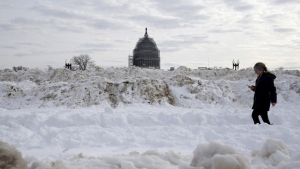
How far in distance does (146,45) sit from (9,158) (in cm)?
7987

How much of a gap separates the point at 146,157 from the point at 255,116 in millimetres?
3819

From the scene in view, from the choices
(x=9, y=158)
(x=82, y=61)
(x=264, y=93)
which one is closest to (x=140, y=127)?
(x=264, y=93)

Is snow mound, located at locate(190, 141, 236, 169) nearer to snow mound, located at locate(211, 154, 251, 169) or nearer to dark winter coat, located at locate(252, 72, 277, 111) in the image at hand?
snow mound, located at locate(211, 154, 251, 169)

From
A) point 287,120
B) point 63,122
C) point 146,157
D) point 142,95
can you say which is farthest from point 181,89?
point 146,157

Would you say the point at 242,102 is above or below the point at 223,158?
below

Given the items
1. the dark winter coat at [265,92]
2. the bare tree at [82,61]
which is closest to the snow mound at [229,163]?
the dark winter coat at [265,92]

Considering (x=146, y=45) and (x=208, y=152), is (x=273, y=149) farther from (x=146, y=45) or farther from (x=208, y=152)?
(x=146, y=45)

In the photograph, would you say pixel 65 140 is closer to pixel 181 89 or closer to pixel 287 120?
pixel 287 120

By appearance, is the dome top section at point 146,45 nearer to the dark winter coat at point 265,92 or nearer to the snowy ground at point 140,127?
the snowy ground at point 140,127

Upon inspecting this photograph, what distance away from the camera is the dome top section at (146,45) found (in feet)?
266

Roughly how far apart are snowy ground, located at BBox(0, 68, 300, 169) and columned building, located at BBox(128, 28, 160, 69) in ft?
210

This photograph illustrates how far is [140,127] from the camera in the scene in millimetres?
6273

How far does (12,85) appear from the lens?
15953 millimetres

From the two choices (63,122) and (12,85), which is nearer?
(63,122)
